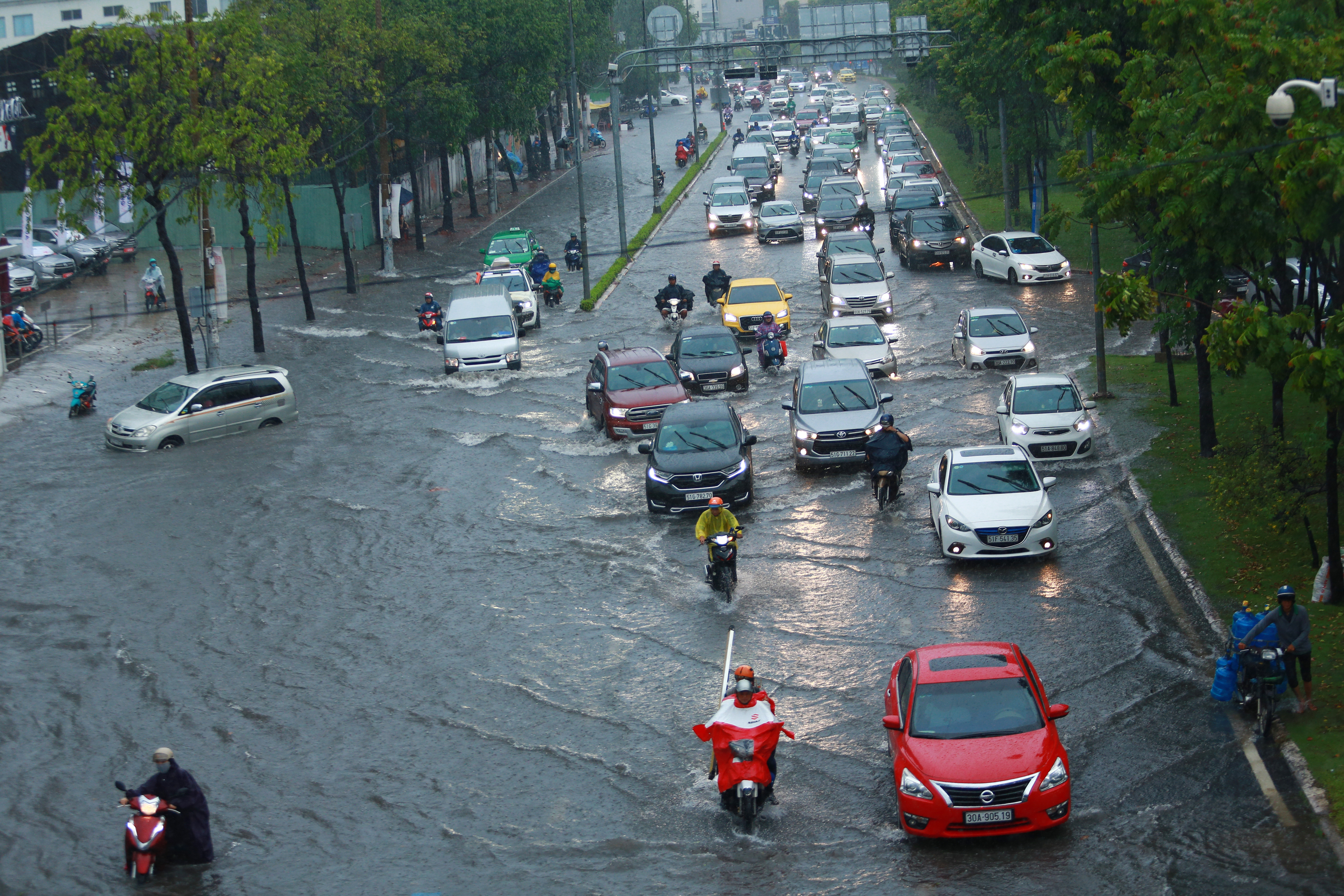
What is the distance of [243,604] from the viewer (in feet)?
64.2

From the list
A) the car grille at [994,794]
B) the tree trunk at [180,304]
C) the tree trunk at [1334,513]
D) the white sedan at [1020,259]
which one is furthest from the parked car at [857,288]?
the car grille at [994,794]

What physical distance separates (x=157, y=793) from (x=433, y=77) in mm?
44386

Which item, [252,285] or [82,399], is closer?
[82,399]

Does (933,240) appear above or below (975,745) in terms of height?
above

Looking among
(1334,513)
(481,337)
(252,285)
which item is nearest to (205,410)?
(481,337)

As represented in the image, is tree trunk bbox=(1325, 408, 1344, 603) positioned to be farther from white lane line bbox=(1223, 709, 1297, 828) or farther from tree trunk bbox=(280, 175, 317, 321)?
tree trunk bbox=(280, 175, 317, 321)

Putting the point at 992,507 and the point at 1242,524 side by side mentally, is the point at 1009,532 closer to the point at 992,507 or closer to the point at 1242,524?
the point at 992,507

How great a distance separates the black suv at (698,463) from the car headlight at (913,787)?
10.2 meters

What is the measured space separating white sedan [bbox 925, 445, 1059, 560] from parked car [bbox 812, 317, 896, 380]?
420 inches

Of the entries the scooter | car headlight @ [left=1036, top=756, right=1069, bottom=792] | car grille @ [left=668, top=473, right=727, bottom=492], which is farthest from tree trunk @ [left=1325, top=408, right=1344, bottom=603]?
car grille @ [left=668, top=473, right=727, bottom=492]

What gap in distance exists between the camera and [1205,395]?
2295cm

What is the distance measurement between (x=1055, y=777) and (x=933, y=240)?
34.8m

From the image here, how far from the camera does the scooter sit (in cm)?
1812

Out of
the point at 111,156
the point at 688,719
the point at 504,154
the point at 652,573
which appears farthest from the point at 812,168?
the point at 688,719
